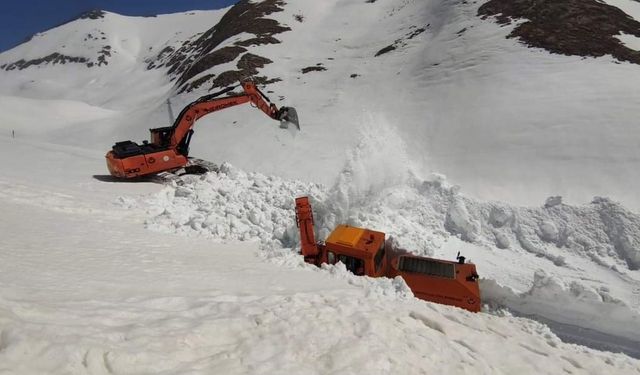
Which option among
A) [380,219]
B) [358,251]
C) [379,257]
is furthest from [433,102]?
[358,251]

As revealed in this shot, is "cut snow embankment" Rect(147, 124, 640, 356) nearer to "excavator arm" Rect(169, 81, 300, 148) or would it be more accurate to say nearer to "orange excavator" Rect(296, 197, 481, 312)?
"orange excavator" Rect(296, 197, 481, 312)

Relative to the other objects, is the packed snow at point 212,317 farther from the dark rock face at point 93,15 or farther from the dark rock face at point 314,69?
the dark rock face at point 93,15

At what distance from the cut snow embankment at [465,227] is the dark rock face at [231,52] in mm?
26847

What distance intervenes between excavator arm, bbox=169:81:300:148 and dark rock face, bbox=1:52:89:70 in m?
85.8

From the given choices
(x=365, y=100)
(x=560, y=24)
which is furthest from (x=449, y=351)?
(x=560, y=24)

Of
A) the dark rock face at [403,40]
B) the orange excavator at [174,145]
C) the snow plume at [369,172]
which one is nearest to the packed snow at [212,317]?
the snow plume at [369,172]

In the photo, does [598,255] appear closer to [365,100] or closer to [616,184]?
[616,184]

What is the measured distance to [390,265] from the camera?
9266 millimetres

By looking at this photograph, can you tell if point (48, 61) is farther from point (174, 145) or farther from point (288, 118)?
point (288, 118)

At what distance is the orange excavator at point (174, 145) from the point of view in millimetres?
15490

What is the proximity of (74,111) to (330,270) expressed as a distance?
1717 inches

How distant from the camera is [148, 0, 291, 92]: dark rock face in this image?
39.4 meters

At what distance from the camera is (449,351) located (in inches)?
237

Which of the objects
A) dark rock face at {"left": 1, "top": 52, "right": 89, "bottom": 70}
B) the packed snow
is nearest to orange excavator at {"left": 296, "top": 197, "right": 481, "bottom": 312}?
the packed snow
